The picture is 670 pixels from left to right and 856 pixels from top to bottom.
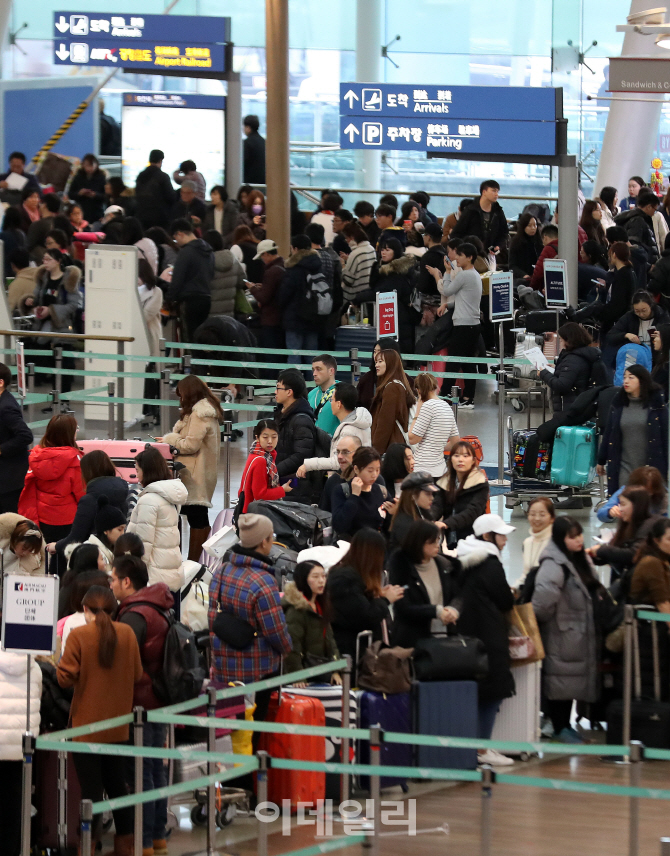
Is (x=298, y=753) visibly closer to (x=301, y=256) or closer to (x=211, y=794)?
(x=211, y=794)

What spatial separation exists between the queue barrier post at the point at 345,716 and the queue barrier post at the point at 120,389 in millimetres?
6357

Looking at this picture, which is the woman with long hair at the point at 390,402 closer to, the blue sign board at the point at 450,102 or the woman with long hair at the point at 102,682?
the blue sign board at the point at 450,102

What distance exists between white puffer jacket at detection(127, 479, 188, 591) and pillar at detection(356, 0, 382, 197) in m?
17.0

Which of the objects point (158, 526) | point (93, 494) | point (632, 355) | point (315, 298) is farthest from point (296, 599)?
point (315, 298)

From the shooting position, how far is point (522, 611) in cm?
725

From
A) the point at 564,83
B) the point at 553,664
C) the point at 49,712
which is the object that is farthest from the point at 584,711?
the point at 564,83

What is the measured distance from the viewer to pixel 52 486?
9.24 m

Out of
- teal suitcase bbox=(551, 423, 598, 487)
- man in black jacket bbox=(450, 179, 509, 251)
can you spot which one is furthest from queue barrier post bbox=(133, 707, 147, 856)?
man in black jacket bbox=(450, 179, 509, 251)

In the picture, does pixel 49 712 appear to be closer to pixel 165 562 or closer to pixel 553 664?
pixel 165 562

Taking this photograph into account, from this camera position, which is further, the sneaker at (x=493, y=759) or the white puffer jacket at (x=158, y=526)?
the white puffer jacket at (x=158, y=526)

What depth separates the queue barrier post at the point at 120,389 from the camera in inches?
511

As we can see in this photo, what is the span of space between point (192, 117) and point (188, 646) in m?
14.1

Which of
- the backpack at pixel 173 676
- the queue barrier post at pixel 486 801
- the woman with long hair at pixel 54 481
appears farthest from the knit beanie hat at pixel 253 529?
the woman with long hair at pixel 54 481

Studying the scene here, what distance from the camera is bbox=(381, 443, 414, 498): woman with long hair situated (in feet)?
30.0
